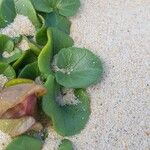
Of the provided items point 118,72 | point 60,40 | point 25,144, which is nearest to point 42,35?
point 60,40

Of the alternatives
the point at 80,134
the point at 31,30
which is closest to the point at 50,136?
the point at 80,134

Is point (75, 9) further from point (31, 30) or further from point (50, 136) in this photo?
point (50, 136)

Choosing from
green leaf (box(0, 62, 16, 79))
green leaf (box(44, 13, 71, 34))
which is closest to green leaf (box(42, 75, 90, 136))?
green leaf (box(0, 62, 16, 79))

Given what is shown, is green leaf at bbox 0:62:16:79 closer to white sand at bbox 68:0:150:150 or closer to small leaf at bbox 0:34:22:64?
small leaf at bbox 0:34:22:64

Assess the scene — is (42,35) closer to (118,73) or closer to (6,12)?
(6,12)

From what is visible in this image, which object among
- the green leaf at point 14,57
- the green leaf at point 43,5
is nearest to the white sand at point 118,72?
the green leaf at point 43,5
